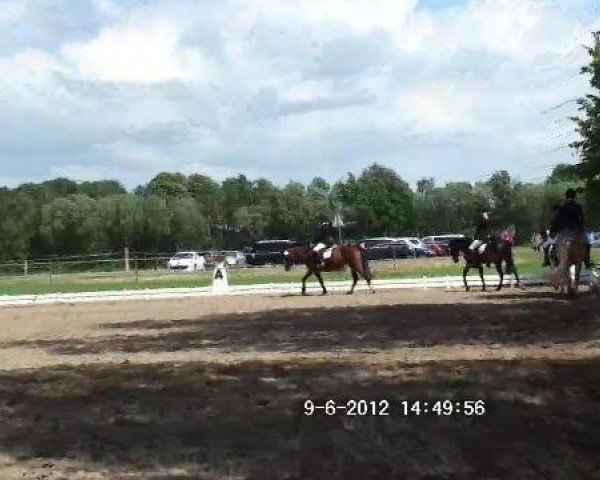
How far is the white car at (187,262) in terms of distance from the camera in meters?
61.3

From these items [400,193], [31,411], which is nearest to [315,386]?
[31,411]

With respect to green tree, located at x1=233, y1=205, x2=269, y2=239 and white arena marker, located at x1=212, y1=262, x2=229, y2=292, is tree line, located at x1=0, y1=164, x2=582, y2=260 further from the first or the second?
white arena marker, located at x1=212, y1=262, x2=229, y2=292

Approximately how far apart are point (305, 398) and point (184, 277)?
40.2m

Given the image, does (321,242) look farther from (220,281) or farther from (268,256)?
(268,256)

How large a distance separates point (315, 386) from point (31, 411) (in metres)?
2.93

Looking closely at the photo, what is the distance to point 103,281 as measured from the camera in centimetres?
4994

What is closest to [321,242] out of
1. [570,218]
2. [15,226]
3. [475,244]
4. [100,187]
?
[475,244]

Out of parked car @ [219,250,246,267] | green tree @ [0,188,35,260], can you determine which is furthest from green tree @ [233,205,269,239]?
parked car @ [219,250,246,267]

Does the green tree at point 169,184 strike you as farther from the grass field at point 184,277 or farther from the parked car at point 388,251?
the grass field at point 184,277

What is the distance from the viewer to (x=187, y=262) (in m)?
63.0

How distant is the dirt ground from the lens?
788 cm

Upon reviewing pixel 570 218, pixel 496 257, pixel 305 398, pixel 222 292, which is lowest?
pixel 305 398

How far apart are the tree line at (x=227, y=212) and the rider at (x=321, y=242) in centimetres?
3770

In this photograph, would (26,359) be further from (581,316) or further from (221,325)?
(581,316)
